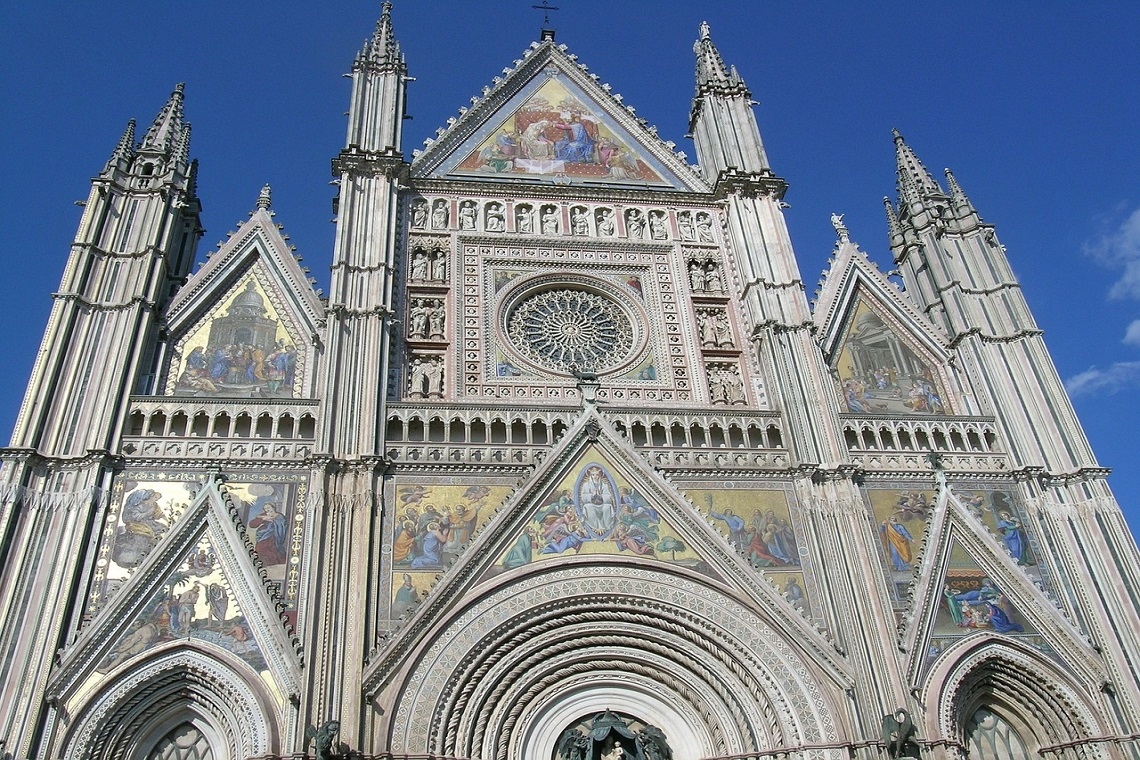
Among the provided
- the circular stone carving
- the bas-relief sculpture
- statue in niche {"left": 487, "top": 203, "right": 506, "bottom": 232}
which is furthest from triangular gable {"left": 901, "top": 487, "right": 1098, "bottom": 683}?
statue in niche {"left": 487, "top": 203, "right": 506, "bottom": 232}

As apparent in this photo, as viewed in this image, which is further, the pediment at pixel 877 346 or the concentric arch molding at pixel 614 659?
the pediment at pixel 877 346

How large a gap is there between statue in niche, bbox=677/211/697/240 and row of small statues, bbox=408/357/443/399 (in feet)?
19.8

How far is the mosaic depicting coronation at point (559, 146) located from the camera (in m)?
19.8

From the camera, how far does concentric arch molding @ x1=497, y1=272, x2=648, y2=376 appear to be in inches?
664

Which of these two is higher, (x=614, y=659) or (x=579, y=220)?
(x=579, y=220)

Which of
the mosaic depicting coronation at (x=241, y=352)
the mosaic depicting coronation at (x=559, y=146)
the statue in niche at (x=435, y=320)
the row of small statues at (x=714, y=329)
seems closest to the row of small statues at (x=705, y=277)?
the row of small statues at (x=714, y=329)

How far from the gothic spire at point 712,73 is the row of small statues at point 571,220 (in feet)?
11.7

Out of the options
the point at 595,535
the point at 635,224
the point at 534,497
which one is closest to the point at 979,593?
the point at 595,535

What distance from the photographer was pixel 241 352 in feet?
51.6

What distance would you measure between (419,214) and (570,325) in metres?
3.81

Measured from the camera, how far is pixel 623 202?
19344 millimetres

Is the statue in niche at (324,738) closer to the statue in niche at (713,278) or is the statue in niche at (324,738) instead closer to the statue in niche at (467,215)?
the statue in niche at (467,215)

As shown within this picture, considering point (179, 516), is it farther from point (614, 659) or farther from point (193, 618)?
point (614, 659)

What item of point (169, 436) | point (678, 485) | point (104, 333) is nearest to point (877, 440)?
point (678, 485)
